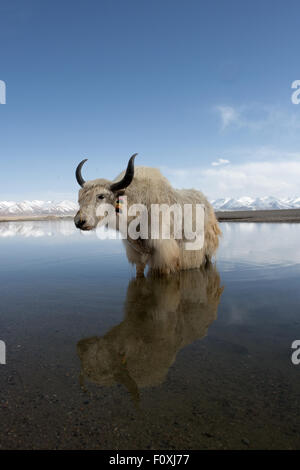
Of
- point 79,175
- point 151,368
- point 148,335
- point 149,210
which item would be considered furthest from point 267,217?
point 151,368

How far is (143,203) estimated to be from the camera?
18.5 feet

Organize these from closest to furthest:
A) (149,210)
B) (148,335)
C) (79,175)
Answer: (148,335) → (149,210) → (79,175)

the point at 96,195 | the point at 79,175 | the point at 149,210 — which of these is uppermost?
the point at 79,175

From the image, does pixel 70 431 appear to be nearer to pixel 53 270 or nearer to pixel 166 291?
pixel 166 291

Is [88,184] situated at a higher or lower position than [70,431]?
higher

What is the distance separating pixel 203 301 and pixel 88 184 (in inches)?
119

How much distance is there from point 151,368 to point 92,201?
3.40 meters

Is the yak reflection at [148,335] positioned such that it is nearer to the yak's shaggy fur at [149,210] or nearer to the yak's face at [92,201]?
the yak's shaggy fur at [149,210]

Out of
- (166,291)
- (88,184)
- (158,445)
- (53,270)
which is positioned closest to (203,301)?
(166,291)

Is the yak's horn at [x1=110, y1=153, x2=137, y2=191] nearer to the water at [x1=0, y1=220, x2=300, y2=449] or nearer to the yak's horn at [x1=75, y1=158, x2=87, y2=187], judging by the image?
the yak's horn at [x1=75, y1=158, x2=87, y2=187]

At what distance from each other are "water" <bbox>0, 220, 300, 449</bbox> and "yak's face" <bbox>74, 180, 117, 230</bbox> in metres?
1.22

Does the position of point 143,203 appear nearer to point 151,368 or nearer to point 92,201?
point 92,201

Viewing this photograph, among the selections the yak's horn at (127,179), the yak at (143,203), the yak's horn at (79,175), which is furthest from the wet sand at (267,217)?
the yak's horn at (79,175)

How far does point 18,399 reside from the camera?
1925mm
